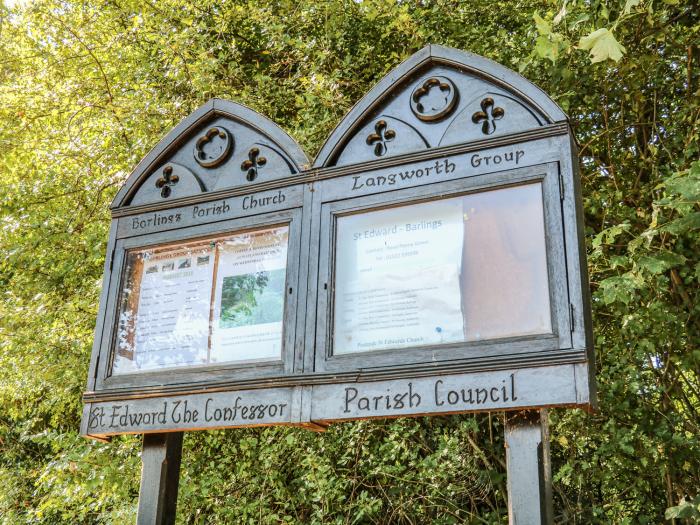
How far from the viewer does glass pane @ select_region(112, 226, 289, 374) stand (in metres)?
2.90

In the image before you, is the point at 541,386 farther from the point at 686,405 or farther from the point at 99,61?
the point at 99,61

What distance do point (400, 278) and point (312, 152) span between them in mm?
2895

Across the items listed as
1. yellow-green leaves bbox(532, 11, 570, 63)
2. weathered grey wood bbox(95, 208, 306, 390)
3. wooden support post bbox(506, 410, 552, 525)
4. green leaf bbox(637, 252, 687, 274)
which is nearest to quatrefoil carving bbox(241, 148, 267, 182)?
weathered grey wood bbox(95, 208, 306, 390)

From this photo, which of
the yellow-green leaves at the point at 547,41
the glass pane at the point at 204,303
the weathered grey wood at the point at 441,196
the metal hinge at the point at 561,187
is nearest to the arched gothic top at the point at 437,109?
the weathered grey wood at the point at 441,196

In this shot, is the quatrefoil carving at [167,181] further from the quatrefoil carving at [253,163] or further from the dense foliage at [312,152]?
the dense foliage at [312,152]

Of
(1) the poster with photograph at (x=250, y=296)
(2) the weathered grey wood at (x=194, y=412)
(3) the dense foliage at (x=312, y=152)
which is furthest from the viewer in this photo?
(3) the dense foliage at (x=312, y=152)

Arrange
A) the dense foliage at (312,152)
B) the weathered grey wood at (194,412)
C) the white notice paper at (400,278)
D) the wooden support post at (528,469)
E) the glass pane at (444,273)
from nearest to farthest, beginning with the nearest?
the wooden support post at (528,469)
the glass pane at (444,273)
the white notice paper at (400,278)
the weathered grey wood at (194,412)
the dense foliage at (312,152)

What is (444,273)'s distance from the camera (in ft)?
8.52

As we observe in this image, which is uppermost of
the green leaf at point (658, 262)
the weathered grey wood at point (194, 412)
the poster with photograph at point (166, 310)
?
the green leaf at point (658, 262)

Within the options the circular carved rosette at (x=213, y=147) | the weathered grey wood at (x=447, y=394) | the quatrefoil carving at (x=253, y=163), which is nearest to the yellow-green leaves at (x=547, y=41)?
the quatrefoil carving at (x=253, y=163)

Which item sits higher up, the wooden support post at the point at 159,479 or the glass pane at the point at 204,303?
the glass pane at the point at 204,303

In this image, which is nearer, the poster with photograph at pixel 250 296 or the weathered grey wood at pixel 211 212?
the poster with photograph at pixel 250 296

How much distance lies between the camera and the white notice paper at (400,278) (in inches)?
101

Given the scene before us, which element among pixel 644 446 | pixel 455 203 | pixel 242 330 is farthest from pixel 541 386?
pixel 644 446
